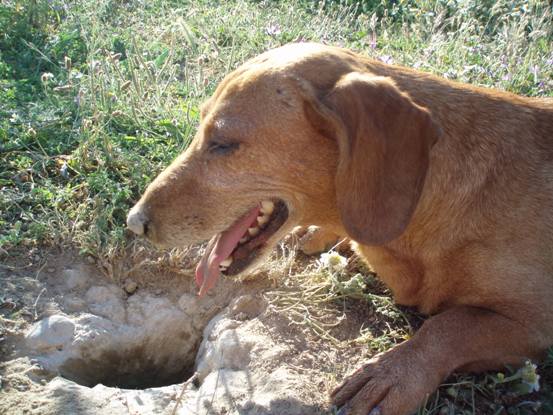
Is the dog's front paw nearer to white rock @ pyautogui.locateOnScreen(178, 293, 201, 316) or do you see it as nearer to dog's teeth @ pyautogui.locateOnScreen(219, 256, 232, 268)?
dog's teeth @ pyautogui.locateOnScreen(219, 256, 232, 268)

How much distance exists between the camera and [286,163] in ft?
8.71

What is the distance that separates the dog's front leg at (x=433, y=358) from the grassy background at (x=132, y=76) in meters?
0.12

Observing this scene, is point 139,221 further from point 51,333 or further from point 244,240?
Answer: point 51,333

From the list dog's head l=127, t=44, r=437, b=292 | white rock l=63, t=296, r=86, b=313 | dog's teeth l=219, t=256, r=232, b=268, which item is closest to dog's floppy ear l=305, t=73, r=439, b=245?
dog's head l=127, t=44, r=437, b=292

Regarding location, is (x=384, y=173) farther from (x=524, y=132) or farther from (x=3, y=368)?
(x=3, y=368)

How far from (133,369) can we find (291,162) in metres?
1.56

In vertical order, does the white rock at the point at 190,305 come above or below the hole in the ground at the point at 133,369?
above

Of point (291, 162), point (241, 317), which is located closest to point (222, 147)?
point (291, 162)

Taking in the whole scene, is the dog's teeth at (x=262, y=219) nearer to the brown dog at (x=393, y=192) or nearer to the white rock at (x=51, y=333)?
the brown dog at (x=393, y=192)

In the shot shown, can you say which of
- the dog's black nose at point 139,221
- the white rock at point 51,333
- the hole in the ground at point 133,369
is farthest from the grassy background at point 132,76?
the dog's black nose at point 139,221

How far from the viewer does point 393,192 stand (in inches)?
100.0

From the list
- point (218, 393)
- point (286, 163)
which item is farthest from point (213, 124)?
point (218, 393)

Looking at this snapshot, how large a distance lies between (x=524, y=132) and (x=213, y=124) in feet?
4.70

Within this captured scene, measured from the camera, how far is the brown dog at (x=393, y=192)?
251cm
